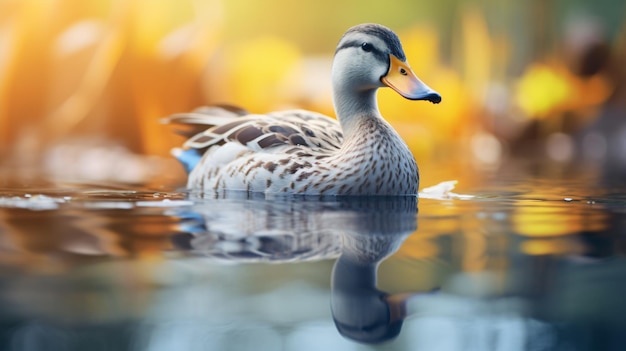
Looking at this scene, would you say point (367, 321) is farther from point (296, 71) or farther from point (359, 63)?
point (296, 71)

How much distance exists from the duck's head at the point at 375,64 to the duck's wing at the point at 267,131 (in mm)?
196

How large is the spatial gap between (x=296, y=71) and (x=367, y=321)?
489 centimetres

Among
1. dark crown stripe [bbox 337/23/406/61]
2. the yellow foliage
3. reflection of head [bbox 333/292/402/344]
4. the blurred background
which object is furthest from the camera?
the yellow foliage

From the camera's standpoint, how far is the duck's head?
2.61 metres

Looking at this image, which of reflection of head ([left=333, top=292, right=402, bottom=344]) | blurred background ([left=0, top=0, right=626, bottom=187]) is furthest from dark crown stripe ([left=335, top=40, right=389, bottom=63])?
blurred background ([left=0, top=0, right=626, bottom=187])

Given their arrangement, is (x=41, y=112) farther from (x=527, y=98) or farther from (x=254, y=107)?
(x=527, y=98)

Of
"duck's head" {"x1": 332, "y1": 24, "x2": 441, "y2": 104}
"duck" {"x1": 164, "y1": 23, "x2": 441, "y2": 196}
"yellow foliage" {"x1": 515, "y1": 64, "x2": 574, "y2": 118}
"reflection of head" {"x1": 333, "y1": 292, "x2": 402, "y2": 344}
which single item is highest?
"yellow foliage" {"x1": 515, "y1": 64, "x2": 574, "y2": 118}

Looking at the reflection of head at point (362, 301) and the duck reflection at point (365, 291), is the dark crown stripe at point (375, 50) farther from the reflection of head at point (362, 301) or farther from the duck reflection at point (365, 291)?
the reflection of head at point (362, 301)

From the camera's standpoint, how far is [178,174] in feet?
13.4

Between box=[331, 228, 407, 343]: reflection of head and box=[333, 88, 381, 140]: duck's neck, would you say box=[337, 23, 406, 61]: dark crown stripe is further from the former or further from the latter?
box=[331, 228, 407, 343]: reflection of head

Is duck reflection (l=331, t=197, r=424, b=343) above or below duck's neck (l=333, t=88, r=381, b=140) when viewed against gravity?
below

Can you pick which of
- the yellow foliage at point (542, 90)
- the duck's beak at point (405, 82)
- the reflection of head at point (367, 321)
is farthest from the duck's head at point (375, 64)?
the yellow foliage at point (542, 90)

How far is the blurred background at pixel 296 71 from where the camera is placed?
572 centimetres

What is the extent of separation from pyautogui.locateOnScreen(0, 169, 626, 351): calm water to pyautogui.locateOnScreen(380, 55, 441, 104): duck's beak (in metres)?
0.36
